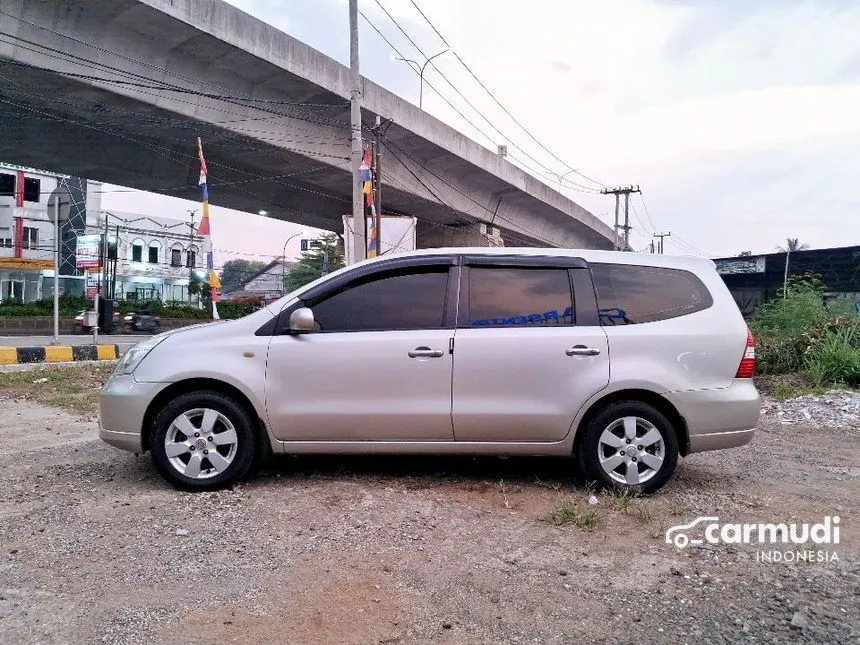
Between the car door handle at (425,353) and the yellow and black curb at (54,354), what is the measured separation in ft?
40.5

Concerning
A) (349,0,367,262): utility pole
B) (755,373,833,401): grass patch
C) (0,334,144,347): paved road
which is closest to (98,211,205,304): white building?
(0,334,144,347): paved road

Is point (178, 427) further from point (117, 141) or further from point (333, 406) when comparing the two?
point (117, 141)

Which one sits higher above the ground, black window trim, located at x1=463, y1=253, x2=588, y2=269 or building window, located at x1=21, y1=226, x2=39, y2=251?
building window, located at x1=21, y1=226, x2=39, y2=251

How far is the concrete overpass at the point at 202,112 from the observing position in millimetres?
12859

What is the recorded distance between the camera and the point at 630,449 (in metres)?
4.23

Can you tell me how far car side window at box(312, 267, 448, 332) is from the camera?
435 cm

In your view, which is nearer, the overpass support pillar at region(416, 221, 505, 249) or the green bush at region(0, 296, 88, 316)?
the green bush at region(0, 296, 88, 316)

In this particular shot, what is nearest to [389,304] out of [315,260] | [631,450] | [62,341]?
[631,450]

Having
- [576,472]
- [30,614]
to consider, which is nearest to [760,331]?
Answer: [576,472]

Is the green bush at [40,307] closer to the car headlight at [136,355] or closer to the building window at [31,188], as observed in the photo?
the building window at [31,188]

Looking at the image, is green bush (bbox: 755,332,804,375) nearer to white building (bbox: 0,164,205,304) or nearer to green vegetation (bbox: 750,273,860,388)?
green vegetation (bbox: 750,273,860,388)

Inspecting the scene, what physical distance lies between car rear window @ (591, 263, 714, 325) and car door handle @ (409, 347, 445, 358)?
1138mm

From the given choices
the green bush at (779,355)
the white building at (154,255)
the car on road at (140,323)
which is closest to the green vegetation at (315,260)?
the white building at (154,255)

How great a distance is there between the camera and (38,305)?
91.7 ft
